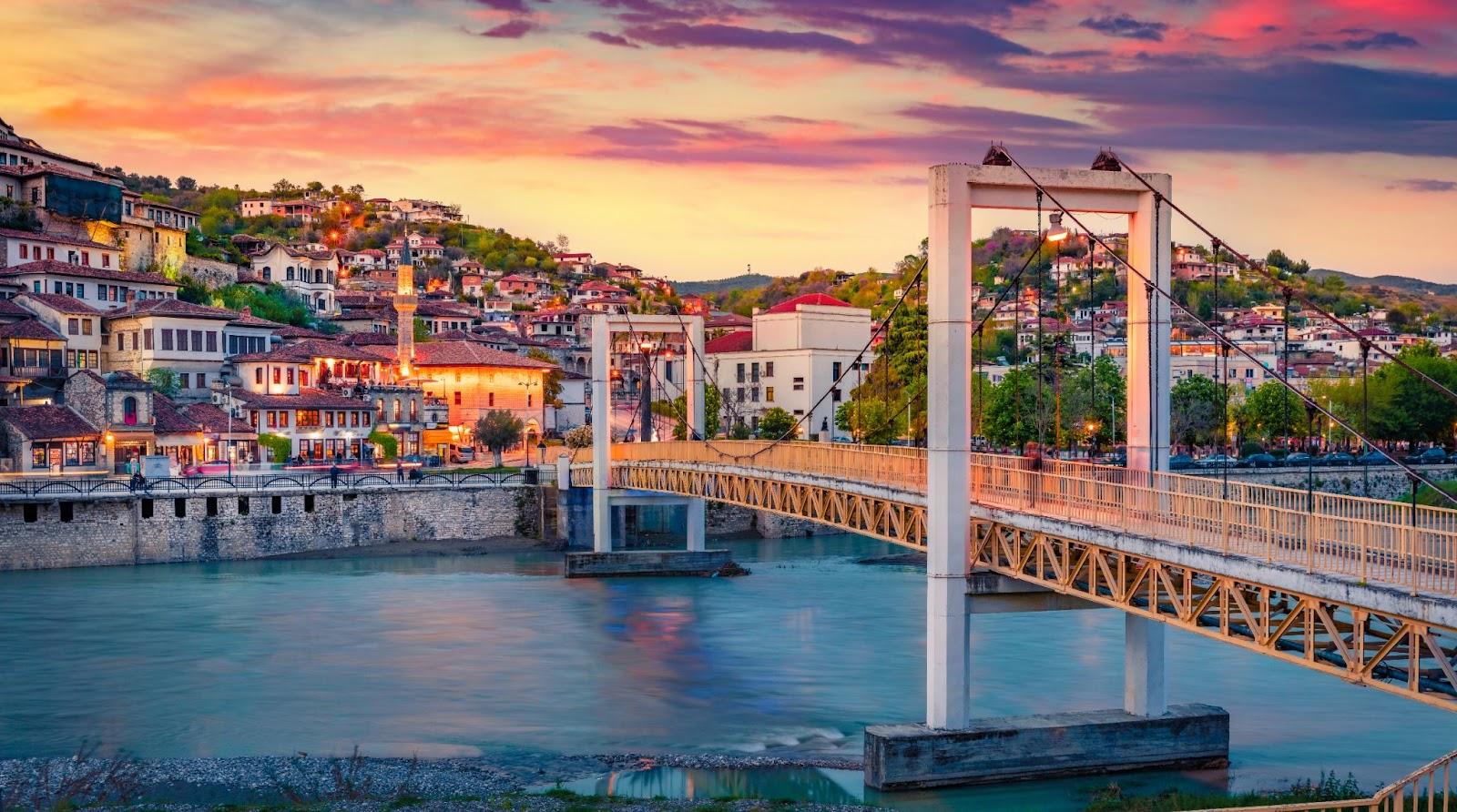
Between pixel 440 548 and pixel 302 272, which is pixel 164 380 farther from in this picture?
pixel 302 272

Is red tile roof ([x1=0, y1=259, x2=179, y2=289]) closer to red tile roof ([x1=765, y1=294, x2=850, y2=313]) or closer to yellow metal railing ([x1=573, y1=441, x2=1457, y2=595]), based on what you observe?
red tile roof ([x1=765, y1=294, x2=850, y2=313])

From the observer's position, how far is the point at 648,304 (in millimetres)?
145875

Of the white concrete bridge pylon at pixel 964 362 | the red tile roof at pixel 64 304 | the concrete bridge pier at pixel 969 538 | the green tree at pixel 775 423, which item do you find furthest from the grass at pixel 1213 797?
the red tile roof at pixel 64 304

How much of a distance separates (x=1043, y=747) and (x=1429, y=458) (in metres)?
53.3

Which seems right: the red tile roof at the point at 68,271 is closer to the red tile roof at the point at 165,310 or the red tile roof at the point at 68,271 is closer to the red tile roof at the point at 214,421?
the red tile roof at the point at 165,310

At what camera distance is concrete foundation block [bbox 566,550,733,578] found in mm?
47281

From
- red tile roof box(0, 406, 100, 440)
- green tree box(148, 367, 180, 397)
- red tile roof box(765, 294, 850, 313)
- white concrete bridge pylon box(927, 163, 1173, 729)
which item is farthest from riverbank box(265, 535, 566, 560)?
white concrete bridge pylon box(927, 163, 1173, 729)

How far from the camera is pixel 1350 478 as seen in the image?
217ft

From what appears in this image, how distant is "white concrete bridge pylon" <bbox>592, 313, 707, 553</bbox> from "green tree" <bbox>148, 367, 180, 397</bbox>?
23.6 meters

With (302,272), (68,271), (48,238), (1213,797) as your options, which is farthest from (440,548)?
(302,272)

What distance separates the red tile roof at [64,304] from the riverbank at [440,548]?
21818 mm

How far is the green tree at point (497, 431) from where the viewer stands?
7394 cm

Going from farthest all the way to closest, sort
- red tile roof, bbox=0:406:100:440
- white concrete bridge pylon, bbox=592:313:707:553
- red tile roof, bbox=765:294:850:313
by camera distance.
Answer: red tile roof, bbox=765:294:850:313, red tile roof, bbox=0:406:100:440, white concrete bridge pylon, bbox=592:313:707:553

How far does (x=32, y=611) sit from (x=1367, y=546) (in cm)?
3421
